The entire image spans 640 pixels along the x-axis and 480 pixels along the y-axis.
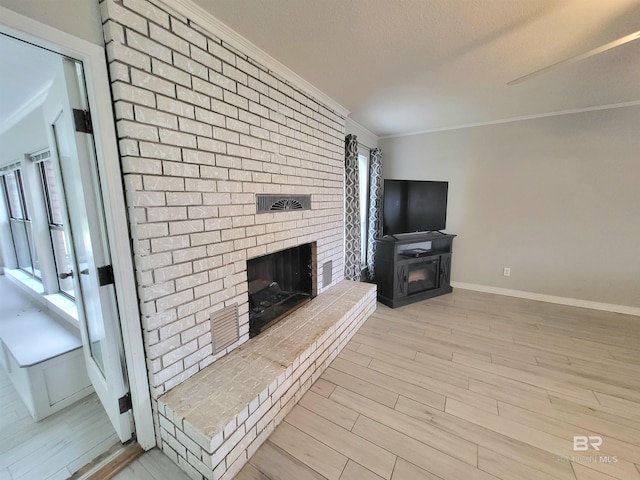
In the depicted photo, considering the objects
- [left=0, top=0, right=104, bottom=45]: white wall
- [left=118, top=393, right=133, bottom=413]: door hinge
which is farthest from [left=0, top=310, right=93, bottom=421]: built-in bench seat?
[left=0, top=0, right=104, bottom=45]: white wall

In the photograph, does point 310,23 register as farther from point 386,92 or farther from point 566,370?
point 566,370

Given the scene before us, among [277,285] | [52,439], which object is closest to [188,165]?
[277,285]

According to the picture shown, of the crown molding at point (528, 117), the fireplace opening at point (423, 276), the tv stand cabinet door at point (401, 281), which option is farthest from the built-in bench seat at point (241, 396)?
the crown molding at point (528, 117)

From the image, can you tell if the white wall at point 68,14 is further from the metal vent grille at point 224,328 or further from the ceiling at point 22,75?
the metal vent grille at point 224,328

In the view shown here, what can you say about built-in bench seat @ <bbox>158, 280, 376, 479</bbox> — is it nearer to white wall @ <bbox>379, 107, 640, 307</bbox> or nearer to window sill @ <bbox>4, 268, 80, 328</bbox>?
window sill @ <bbox>4, 268, 80, 328</bbox>

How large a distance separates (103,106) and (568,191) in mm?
4533

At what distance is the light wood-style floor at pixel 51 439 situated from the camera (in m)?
1.38

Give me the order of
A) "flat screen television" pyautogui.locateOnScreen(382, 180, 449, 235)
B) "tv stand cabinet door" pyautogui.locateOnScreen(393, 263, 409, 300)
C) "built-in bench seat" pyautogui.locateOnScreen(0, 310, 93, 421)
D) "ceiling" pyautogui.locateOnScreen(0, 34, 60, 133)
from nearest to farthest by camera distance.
Result: "ceiling" pyautogui.locateOnScreen(0, 34, 60, 133) < "built-in bench seat" pyautogui.locateOnScreen(0, 310, 93, 421) < "tv stand cabinet door" pyautogui.locateOnScreen(393, 263, 409, 300) < "flat screen television" pyautogui.locateOnScreen(382, 180, 449, 235)

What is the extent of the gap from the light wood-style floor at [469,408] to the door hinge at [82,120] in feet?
5.97

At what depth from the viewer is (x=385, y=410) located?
5.35ft

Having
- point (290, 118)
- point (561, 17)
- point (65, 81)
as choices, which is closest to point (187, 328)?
point (65, 81)

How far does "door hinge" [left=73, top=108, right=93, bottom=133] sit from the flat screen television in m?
2.85

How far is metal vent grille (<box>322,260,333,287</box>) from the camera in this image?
9.14 ft

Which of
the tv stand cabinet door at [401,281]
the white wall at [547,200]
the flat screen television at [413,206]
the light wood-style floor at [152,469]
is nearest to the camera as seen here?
the light wood-style floor at [152,469]
